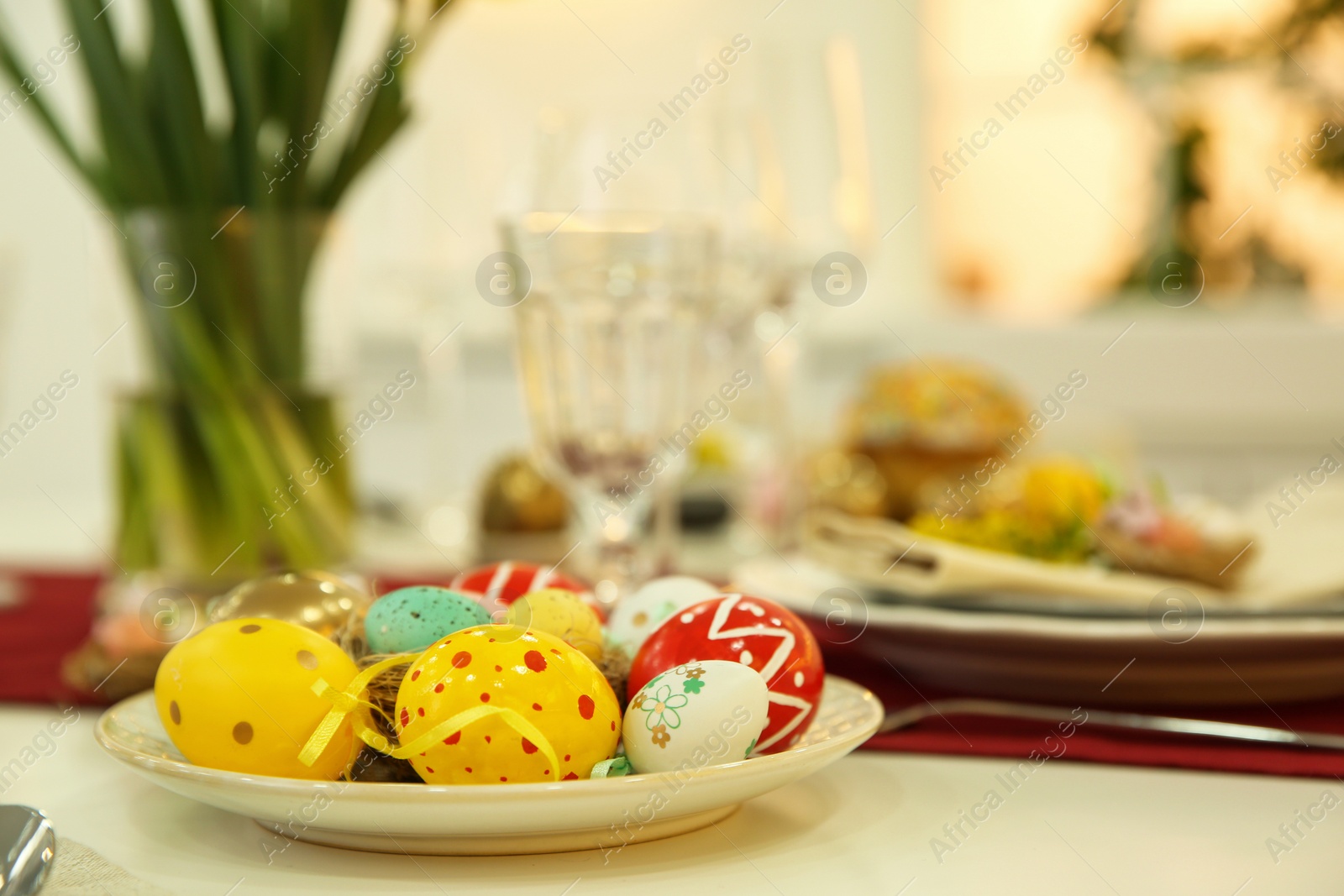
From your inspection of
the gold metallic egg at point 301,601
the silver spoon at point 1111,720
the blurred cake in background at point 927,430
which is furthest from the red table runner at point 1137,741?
the blurred cake in background at point 927,430

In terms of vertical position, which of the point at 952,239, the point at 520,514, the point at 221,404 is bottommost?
the point at 520,514

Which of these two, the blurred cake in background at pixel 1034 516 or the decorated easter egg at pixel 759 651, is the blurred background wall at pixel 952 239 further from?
the decorated easter egg at pixel 759 651

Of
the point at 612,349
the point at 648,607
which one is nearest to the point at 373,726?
the point at 648,607

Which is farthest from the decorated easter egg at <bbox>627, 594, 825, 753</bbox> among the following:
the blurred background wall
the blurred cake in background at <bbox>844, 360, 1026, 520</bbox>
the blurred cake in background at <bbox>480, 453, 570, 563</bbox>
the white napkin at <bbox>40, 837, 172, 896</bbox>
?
the blurred background wall

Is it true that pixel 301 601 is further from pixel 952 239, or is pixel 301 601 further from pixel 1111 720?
pixel 952 239

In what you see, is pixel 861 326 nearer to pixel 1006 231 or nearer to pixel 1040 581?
pixel 1006 231
